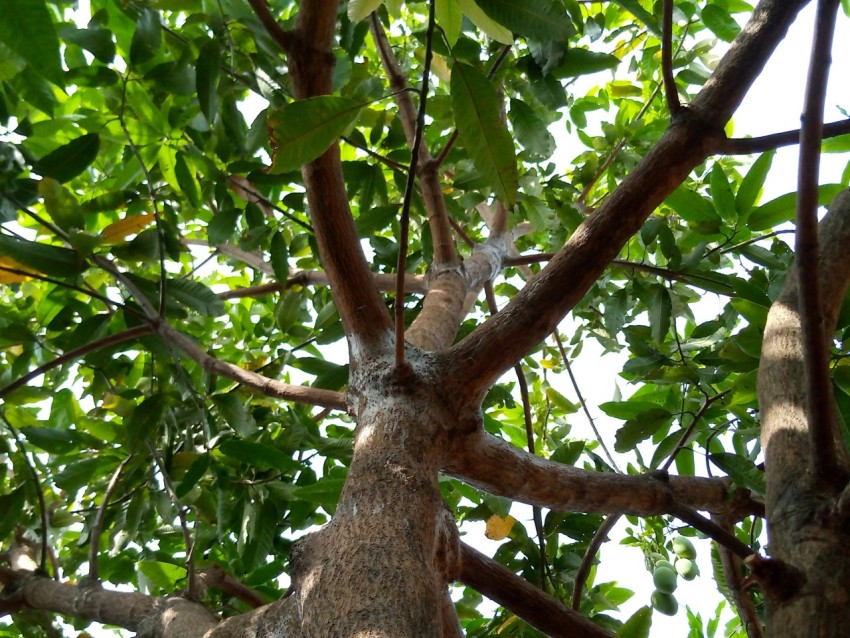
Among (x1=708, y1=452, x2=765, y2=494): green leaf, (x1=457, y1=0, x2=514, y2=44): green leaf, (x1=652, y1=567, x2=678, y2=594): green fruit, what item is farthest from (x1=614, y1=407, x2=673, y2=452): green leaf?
(x1=457, y1=0, x2=514, y2=44): green leaf

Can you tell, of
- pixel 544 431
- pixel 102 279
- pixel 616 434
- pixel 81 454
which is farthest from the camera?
pixel 544 431

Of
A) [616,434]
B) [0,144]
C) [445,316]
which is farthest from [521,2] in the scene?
[0,144]

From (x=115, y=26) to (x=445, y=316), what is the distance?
114 centimetres

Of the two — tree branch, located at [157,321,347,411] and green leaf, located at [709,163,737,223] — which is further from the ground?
green leaf, located at [709,163,737,223]

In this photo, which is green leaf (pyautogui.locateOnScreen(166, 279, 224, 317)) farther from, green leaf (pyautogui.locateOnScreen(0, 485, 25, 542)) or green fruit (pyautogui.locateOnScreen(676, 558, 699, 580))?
green fruit (pyautogui.locateOnScreen(676, 558, 699, 580))

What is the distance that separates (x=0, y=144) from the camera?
5.56 feet

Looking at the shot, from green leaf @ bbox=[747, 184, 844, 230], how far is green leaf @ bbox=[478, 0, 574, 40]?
98cm

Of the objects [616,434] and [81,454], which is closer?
[616,434]

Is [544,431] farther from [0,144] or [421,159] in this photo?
[0,144]

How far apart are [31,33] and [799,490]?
1.18 meters

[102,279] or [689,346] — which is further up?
[102,279]

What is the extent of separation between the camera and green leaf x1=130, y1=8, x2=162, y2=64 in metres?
1.70

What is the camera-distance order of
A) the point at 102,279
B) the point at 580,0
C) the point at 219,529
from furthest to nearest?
the point at 102,279
the point at 580,0
the point at 219,529

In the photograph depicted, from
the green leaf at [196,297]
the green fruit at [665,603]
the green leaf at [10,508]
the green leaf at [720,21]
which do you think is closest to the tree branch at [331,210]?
the green leaf at [196,297]
